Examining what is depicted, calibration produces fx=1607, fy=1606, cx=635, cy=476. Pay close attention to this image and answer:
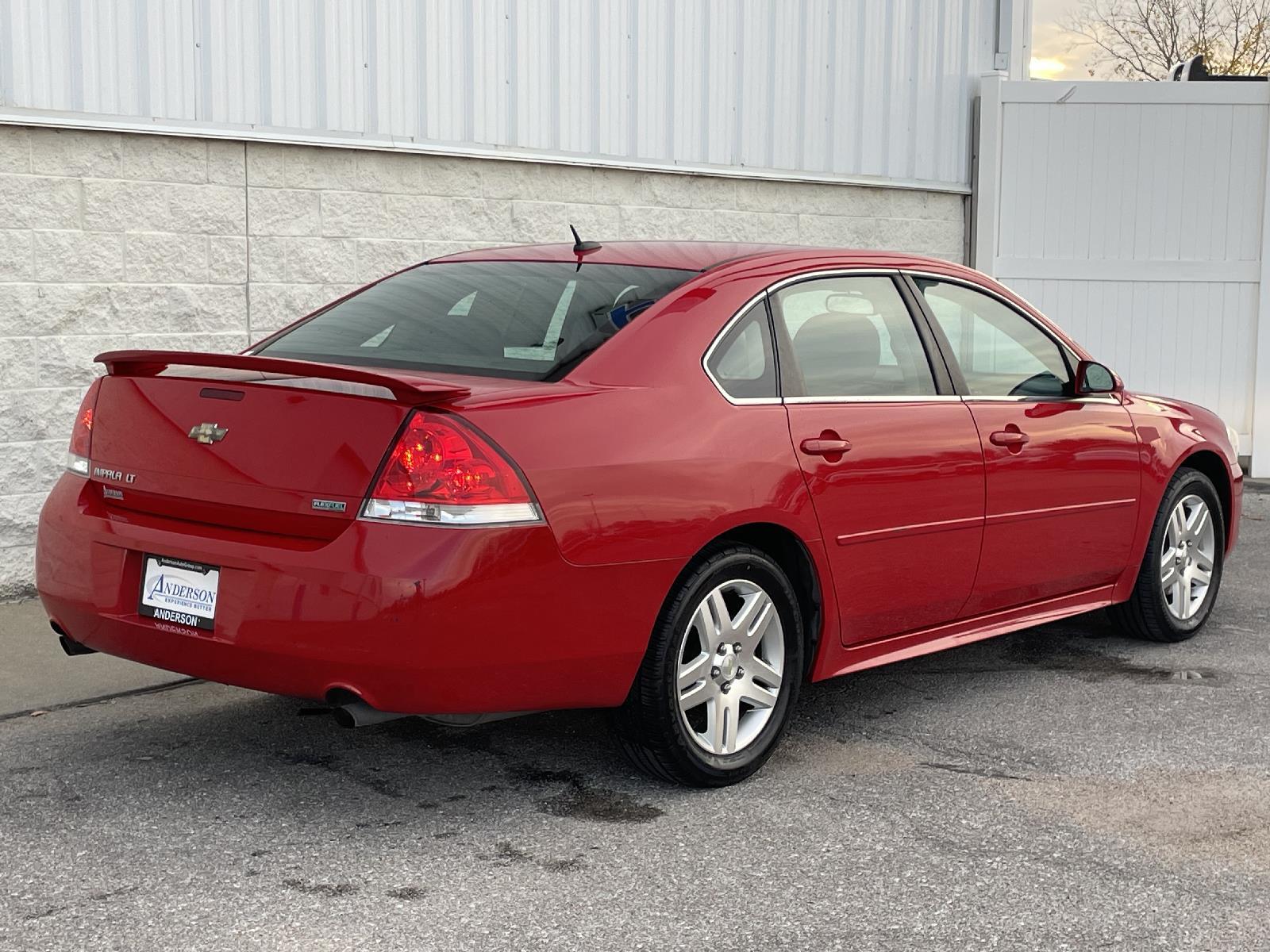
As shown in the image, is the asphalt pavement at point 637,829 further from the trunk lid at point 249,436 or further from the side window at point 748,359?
the side window at point 748,359

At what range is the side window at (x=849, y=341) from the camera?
4.86 meters

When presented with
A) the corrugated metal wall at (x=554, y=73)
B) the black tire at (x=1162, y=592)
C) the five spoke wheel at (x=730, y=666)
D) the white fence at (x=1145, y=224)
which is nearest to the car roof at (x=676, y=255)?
the five spoke wheel at (x=730, y=666)

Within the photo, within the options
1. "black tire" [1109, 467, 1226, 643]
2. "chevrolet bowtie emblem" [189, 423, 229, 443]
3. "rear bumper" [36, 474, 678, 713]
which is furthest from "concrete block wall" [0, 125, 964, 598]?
"black tire" [1109, 467, 1226, 643]

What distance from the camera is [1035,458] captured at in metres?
5.51

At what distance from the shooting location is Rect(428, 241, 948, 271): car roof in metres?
4.98

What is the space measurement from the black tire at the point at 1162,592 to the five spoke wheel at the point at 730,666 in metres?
2.27

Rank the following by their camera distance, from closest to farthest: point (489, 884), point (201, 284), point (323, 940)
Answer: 1. point (323, 940)
2. point (489, 884)
3. point (201, 284)

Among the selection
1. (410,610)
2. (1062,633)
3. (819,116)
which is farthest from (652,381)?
(819,116)

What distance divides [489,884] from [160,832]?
3.06 feet

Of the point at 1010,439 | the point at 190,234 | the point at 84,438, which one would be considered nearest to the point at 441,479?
the point at 84,438

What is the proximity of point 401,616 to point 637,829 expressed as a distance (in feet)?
2.90

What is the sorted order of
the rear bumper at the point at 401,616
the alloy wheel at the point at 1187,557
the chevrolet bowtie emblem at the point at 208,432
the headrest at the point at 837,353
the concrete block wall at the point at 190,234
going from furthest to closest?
the concrete block wall at the point at 190,234 → the alloy wheel at the point at 1187,557 → the headrest at the point at 837,353 → the chevrolet bowtie emblem at the point at 208,432 → the rear bumper at the point at 401,616

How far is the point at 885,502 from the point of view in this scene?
4902 mm

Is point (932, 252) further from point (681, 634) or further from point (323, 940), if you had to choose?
point (323, 940)
